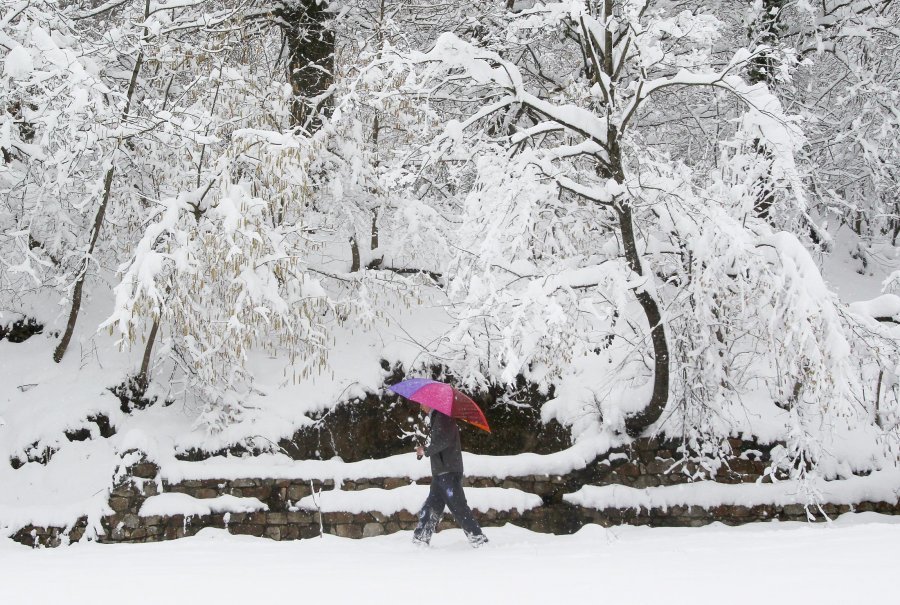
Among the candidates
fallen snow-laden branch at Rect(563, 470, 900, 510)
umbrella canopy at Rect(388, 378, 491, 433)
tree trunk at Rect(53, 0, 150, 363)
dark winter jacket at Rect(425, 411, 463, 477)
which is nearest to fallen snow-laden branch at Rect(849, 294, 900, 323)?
fallen snow-laden branch at Rect(563, 470, 900, 510)

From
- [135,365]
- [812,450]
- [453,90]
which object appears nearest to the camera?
[812,450]

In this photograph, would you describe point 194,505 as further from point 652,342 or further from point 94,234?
point 652,342

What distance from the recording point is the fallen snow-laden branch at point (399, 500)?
24.6 ft

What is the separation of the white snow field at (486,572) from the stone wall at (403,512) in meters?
1.21

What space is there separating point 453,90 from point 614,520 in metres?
6.38

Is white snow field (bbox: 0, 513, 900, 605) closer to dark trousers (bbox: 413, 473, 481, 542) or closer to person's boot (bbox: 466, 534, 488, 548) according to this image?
person's boot (bbox: 466, 534, 488, 548)

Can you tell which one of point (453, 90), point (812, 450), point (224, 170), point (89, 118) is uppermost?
point (453, 90)

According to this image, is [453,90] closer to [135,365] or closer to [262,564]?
[135,365]

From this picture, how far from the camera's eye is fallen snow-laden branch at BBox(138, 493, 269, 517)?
7.34 meters

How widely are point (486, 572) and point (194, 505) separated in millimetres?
4331

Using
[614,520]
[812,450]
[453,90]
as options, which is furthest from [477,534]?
[453,90]

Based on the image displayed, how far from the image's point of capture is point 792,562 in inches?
164

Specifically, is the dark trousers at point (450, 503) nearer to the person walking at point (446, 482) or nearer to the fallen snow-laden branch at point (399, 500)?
the person walking at point (446, 482)

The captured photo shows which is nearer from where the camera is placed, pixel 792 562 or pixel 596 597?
pixel 596 597
